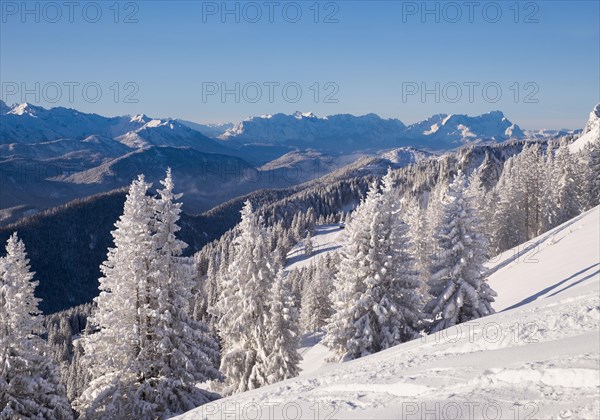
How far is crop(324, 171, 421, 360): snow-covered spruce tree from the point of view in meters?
22.8

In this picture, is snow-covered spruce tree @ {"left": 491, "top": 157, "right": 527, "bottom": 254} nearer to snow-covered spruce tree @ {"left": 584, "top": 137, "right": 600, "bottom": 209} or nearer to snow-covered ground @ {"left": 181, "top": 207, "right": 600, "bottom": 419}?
snow-covered spruce tree @ {"left": 584, "top": 137, "right": 600, "bottom": 209}

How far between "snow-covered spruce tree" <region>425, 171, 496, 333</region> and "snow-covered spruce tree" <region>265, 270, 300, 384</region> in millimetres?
8453

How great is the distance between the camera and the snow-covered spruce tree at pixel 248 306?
26641 millimetres

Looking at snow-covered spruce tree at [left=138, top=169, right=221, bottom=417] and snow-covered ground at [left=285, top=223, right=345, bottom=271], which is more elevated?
snow-covered spruce tree at [left=138, top=169, right=221, bottom=417]

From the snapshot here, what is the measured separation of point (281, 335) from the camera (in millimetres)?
28188

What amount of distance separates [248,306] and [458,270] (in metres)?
12.0

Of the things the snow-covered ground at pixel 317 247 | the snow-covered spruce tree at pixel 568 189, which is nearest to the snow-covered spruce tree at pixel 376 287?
the snow-covered spruce tree at pixel 568 189

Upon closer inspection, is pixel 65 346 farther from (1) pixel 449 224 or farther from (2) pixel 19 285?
(1) pixel 449 224

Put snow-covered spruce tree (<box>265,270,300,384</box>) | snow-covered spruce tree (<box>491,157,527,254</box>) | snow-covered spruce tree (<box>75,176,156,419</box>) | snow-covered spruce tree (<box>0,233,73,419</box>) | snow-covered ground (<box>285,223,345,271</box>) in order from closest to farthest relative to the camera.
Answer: snow-covered spruce tree (<box>0,233,73,419</box>) < snow-covered spruce tree (<box>75,176,156,419</box>) < snow-covered spruce tree (<box>265,270,300,384</box>) < snow-covered spruce tree (<box>491,157,527,254</box>) < snow-covered ground (<box>285,223,345,271</box>)

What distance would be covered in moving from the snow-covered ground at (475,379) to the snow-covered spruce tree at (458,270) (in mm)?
7626

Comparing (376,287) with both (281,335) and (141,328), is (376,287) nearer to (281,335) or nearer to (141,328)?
(281,335)

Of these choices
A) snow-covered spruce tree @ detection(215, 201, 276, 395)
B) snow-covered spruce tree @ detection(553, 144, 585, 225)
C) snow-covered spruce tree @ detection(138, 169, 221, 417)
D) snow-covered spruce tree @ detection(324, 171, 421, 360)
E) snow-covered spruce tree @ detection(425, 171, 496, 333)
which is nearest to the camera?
snow-covered spruce tree @ detection(138, 169, 221, 417)

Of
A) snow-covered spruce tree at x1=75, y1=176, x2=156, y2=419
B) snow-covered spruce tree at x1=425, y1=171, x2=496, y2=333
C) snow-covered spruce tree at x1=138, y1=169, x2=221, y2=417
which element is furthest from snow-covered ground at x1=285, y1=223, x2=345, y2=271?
snow-covered spruce tree at x1=75, y1=176, x2=156, y2=419

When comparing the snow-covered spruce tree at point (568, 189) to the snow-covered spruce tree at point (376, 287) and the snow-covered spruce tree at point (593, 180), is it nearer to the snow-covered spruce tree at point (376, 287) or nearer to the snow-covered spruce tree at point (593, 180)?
the snow-covered spruce tree at point (593, 180)
